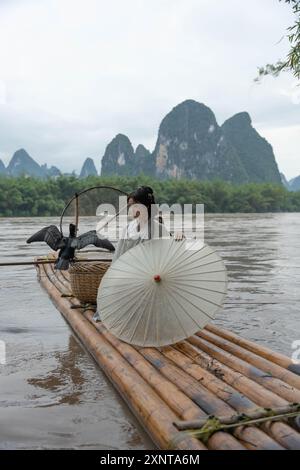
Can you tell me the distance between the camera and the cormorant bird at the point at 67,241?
4.41 metres

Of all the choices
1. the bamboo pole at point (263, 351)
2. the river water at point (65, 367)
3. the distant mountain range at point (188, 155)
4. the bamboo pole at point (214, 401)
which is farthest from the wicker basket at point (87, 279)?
the distant mountain range at point (188, 155)

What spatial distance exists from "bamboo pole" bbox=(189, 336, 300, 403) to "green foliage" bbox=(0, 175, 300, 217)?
89.5 feet

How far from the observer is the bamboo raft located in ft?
5.64

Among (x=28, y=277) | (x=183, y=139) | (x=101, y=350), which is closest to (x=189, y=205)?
(x=183, y=139)

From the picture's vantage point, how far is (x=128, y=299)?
2680 mm

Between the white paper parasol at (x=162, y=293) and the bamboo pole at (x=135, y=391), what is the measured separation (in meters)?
→ 0.17

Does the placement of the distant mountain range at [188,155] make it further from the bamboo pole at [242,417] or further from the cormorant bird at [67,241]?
the bamboo pole at [242,417]

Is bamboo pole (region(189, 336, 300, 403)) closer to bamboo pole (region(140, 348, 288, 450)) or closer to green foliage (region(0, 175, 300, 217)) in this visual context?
bamboo pole (region(140, 348, 288, 450))

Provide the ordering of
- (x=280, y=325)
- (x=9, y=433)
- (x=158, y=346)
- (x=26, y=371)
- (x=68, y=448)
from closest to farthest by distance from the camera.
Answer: (x=68, y=448) → (x=9, y=433) → (x=158, y=346) → (x=26, y=371) → (x=280, y=325)

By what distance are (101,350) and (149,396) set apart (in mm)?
748

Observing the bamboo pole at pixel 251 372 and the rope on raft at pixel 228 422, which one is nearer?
the rope on raft at pixel 228 422

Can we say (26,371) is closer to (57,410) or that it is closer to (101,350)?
(101,350)

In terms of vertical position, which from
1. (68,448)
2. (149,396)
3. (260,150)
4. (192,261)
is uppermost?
(260,150)

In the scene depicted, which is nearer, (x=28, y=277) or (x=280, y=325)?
(x=280, y=325)
